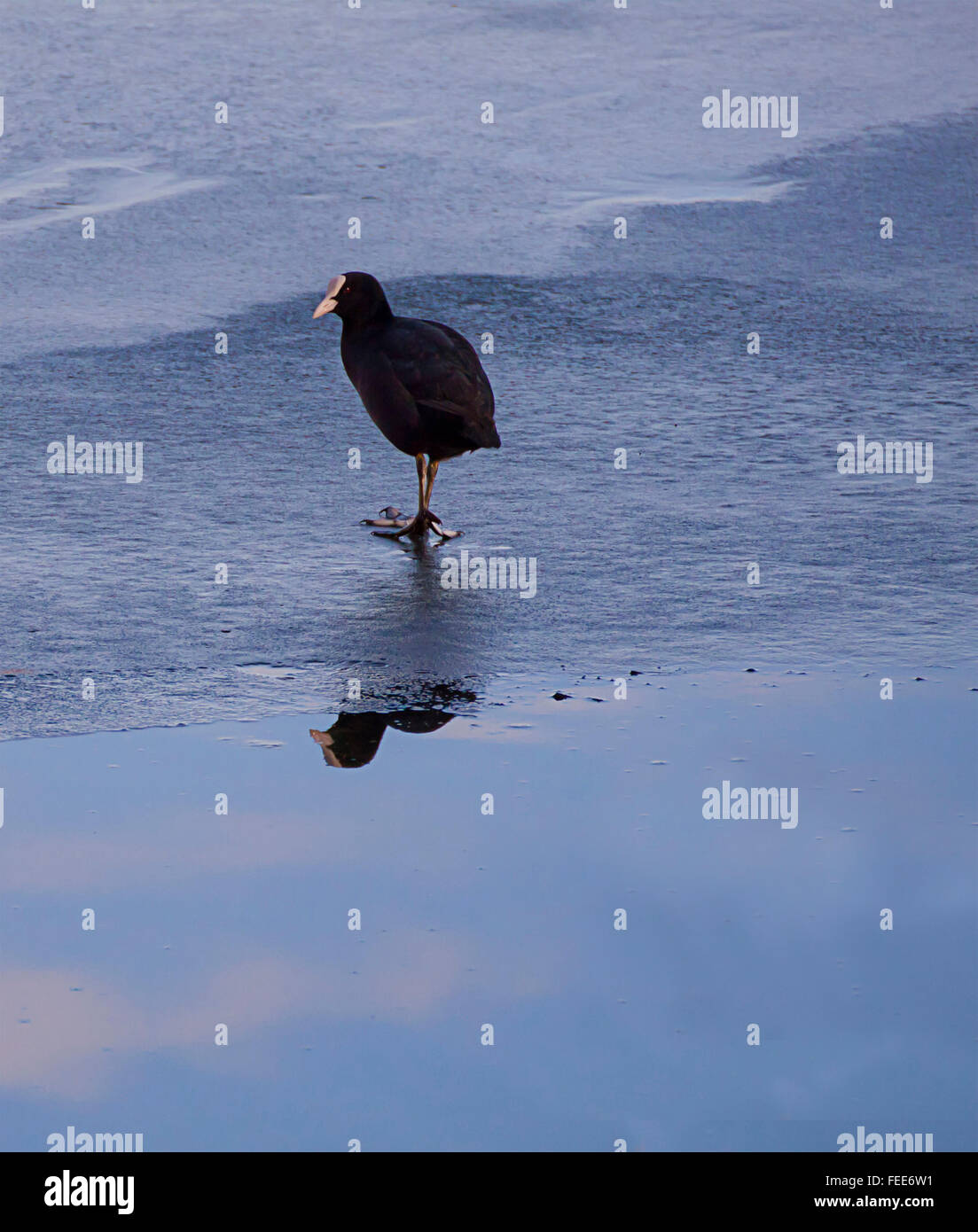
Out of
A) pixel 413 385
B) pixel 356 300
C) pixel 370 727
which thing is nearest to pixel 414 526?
pixel 413 385

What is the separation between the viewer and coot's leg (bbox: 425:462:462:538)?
805cm

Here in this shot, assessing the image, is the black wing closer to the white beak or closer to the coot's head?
the coot's head

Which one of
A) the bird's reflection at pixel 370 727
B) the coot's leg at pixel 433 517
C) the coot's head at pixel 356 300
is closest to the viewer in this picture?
the bird's reflection at pixel 370 727

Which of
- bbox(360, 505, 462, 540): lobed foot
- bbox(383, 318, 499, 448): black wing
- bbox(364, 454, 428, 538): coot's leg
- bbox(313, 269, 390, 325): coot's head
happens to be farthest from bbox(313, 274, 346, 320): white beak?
bbox(360, 505, 462, 540): lobed foot

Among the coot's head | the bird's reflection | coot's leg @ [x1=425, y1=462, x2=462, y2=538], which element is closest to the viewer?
the bird's reflection

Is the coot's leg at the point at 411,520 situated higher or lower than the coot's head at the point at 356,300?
lower

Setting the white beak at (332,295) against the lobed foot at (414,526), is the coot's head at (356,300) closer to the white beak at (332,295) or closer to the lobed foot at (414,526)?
the white beak at (332,295)

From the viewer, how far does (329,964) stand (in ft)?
15.1

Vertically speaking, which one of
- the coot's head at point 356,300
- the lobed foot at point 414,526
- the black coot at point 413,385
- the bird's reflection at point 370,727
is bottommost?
the bird's reflection at point 370,727

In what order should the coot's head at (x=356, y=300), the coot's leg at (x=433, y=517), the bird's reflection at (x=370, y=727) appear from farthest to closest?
the coot's head at (x=356, y=300) → the coot's leg at (x=433, y=517) → the bird's reflection at (x=370, y=727)

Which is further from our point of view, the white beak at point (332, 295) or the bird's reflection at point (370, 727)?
the white beak at point (332, 295)

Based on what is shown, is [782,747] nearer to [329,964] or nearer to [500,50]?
[329,964]

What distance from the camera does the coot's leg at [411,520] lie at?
8.08 meters

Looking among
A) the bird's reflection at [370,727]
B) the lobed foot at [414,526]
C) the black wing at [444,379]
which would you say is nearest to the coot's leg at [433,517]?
the lobed foot at [414,526]
